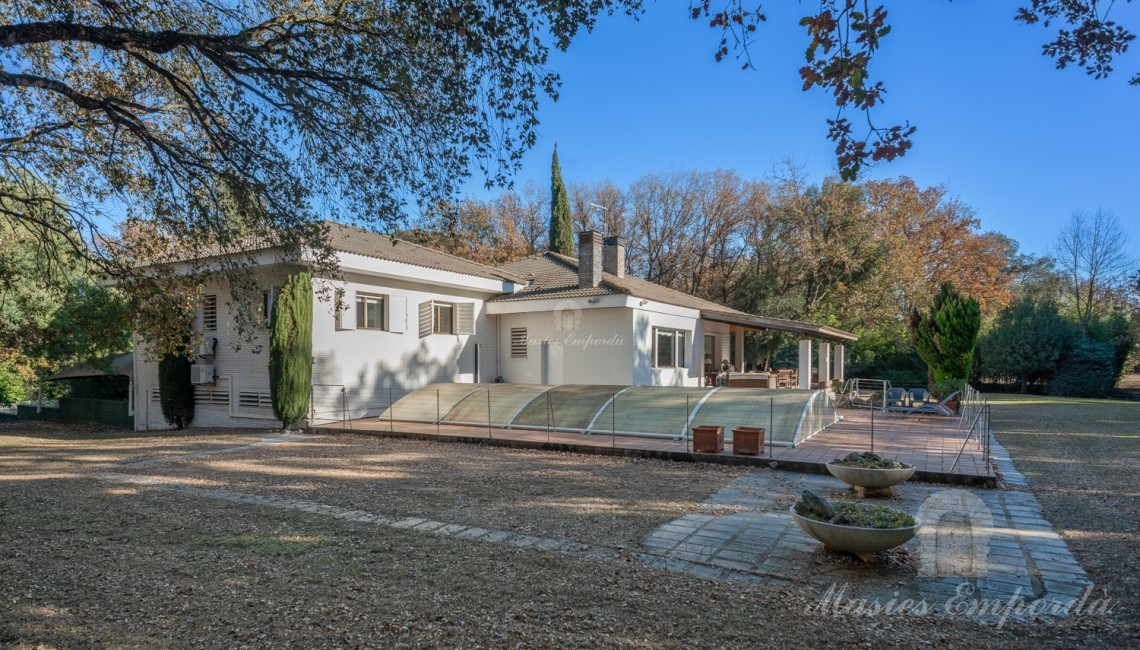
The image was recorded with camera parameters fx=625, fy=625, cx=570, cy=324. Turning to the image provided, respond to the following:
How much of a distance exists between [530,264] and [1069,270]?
3814 centimetres

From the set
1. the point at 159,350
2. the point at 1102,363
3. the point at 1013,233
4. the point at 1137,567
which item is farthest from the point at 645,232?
the point at 1137,567

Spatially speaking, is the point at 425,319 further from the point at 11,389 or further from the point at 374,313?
the point at 11,389

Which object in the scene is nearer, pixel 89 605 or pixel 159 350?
pixel 89 605

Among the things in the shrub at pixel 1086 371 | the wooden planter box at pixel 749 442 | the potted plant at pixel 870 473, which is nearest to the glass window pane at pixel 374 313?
the wooden planter box at pixel 749 442

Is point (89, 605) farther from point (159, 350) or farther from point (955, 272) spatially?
point (955, 272)

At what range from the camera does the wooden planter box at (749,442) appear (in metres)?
9.90

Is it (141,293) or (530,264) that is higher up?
(530,264)

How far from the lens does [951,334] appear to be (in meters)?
18.4

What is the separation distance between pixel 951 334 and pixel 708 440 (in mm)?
12241

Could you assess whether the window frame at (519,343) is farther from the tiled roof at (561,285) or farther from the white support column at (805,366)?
the white support column at (805,366)

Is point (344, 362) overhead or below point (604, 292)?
below

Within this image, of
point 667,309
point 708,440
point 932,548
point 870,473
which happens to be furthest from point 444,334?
point 932,548

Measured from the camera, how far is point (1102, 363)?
2836 centimetres

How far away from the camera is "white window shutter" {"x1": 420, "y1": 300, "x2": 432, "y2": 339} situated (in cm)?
1717
